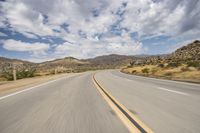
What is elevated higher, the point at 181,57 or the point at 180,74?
the point at 181,57

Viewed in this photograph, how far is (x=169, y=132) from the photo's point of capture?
4609 mm

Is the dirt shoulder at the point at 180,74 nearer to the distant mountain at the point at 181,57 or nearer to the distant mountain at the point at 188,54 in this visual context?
the distant mountain at the point at 181,57

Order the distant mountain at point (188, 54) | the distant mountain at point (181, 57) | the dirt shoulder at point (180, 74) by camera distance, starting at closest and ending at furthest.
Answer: the dirt shoulder at point (180, 74) → the distant mountain at point (181, 57) → the distant mountain at point (188, 54)

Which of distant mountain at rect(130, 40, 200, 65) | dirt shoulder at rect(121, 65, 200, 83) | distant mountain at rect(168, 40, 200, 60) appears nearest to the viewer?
dirt shoulder at rect(121, 65, 200, 83)

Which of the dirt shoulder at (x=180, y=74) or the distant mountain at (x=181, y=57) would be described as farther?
the distant mountain at (x=181, y=57)

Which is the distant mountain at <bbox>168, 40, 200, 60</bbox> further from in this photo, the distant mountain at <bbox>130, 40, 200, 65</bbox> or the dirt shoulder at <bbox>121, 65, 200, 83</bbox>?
the dirt shoulder at <bbox>121, 65, 200, 83</bbox>

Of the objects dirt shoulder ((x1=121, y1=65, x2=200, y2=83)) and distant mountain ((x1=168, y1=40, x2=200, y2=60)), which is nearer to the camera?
dirt shoulder ((x1=121, y1=65, x2=200, y2=83))

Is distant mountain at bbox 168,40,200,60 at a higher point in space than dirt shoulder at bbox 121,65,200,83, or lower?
higher

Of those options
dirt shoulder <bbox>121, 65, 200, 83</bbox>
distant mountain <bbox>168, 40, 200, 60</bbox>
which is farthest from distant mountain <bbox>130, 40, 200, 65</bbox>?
dirt shoulder <bbox>121, 65, 200, 83</bbox>

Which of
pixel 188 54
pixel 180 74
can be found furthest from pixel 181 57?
pixel 180 74

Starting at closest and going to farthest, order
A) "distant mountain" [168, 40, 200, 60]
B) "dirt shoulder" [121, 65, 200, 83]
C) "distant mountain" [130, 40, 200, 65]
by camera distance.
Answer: "dirt shoulder" [121, 65, 200, 83] → "distant mountain" [130, 40, 200, 65] → "distant mountain" [168, 40, 200, 60]

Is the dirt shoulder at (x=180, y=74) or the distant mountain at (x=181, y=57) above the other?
the distant mountain at (x=181, y=57)

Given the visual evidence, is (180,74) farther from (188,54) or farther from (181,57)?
(188,54)

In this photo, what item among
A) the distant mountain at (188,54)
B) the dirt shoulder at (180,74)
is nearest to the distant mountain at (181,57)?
the distant mountain at (188,54)
